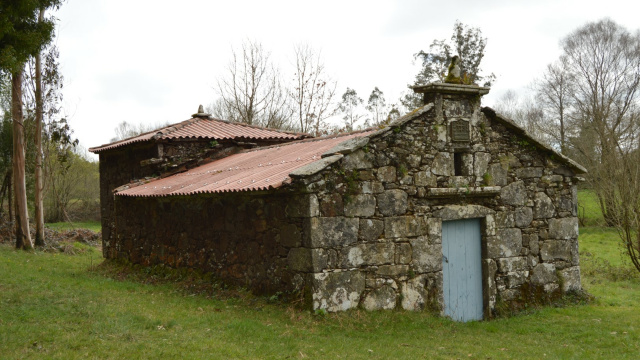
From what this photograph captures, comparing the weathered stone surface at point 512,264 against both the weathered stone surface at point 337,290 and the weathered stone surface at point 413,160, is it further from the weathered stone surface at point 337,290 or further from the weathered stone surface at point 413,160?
the weathered stone surface at point 337,290

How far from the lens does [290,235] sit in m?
7.70

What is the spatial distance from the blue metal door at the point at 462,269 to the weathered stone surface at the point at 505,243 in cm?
21

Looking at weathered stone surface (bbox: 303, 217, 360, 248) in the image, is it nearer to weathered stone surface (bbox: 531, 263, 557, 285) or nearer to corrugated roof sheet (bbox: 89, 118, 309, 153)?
weathered stone surface (bbox: 531, 263, 557, 285)

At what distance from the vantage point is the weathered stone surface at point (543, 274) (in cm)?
944

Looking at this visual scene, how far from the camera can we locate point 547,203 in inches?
381

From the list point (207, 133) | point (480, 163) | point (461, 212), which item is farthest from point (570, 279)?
point (207, 133)

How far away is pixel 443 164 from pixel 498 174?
118cm

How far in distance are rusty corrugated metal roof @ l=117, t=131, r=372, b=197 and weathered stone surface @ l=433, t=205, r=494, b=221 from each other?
5.70 feet

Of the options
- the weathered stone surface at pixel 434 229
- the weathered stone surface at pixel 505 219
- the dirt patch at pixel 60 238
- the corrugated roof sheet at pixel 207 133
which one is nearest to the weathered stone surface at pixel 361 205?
the weathered stone surface at pixel 434 229

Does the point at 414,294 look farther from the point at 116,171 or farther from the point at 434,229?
the point at 116,171

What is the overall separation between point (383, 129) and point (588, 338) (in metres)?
4.12

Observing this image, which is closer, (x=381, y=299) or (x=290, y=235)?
(x=290, y=235)

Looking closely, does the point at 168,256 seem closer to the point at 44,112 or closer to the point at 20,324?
the point at 20,324

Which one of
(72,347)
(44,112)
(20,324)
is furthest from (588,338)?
(44,112)
